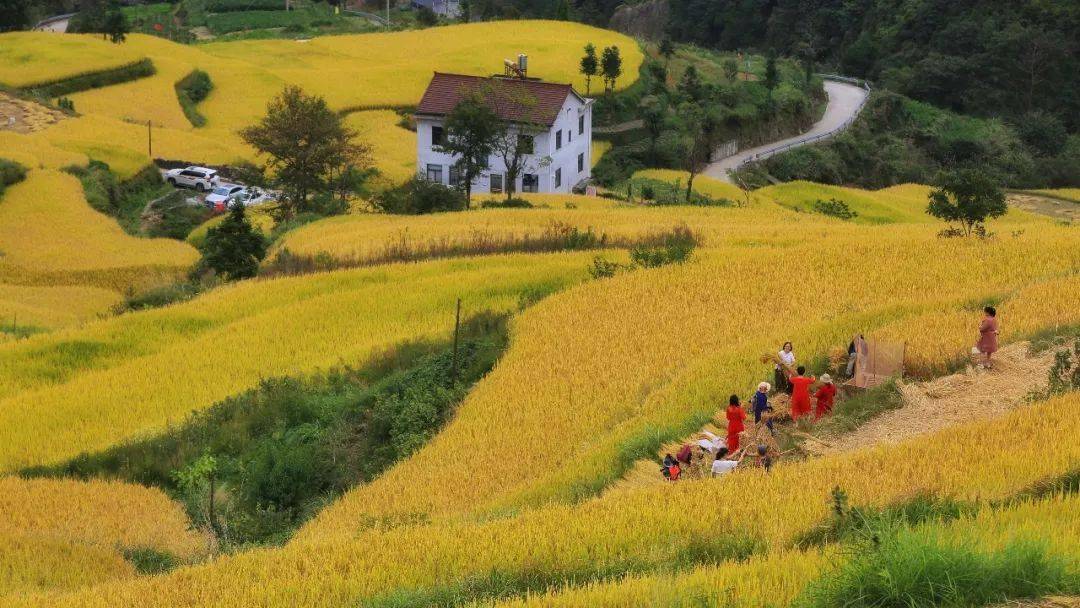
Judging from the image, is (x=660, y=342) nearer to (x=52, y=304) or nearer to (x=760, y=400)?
(x=760, y=400)

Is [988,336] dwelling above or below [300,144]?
below

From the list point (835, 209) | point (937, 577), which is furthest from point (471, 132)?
point (937, 577)

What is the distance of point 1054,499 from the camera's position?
10055 millimetres

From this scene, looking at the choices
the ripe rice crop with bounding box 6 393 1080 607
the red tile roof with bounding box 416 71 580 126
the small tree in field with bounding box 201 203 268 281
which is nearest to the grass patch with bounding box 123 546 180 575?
the ripe rice crop with bounding box 6 393 1080 607

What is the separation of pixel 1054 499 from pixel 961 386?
5002 mm

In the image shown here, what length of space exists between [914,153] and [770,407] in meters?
60.3

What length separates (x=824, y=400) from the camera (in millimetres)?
14672

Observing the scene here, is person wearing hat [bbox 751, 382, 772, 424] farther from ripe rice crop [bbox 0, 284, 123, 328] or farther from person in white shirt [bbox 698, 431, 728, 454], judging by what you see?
ripe rice crop [bbox 0, 284, 123, 328]

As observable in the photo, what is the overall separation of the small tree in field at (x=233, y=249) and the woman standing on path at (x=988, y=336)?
1824cm

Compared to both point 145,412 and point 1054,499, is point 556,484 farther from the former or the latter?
point 145,412

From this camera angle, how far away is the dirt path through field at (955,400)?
13.8 m

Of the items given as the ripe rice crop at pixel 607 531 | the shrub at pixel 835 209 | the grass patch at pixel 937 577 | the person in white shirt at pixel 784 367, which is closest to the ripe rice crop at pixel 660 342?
the person in white shirt at pixel 784 367

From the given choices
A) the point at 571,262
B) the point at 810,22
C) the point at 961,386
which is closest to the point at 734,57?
the point at 810,22

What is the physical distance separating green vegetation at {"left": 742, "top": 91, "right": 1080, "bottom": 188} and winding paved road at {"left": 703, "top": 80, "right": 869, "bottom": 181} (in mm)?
1106
